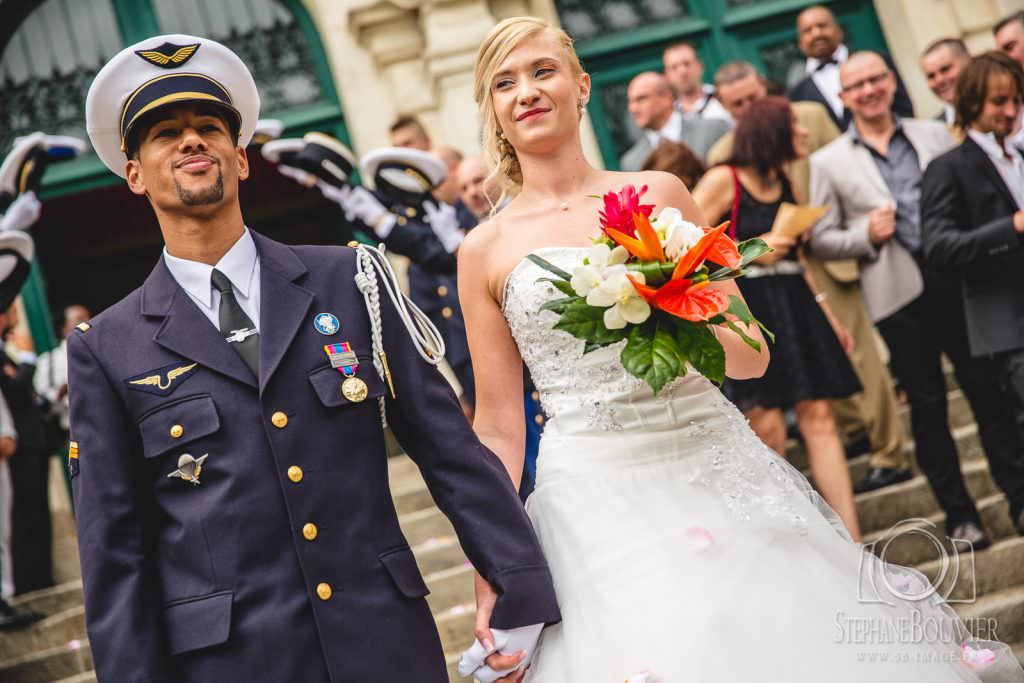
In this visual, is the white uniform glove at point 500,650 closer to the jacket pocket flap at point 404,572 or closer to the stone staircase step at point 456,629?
the jacket pocket flap at point 404,572

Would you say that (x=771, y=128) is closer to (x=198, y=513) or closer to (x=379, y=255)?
(x=379, y=255)

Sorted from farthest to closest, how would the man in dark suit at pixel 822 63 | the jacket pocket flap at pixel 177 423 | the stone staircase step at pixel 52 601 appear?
the man in dark suit at pixel 822 63 → the stone staircase step at pixel 52 601 → the jacket pocket flap at pixel 177 423

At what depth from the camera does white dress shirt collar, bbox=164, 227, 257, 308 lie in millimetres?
2852

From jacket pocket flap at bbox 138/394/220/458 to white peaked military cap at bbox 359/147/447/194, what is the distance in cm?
395

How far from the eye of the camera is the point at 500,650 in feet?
9.08

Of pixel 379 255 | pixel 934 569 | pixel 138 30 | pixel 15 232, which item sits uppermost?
pixel 138 30

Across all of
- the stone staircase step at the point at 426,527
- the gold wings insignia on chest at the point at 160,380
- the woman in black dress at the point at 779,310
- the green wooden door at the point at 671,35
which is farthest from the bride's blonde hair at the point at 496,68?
the green wooden door at the point at 671,35

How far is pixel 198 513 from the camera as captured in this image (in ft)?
8.61

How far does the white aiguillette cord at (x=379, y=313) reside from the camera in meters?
2.87

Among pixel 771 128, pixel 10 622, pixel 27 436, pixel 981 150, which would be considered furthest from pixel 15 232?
pixel 981 150

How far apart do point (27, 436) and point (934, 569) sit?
4.97 m

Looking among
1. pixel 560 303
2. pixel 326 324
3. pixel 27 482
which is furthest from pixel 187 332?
pixel 27 482

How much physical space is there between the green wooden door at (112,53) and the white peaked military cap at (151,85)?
281 inches

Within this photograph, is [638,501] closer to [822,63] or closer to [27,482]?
[27,482]
